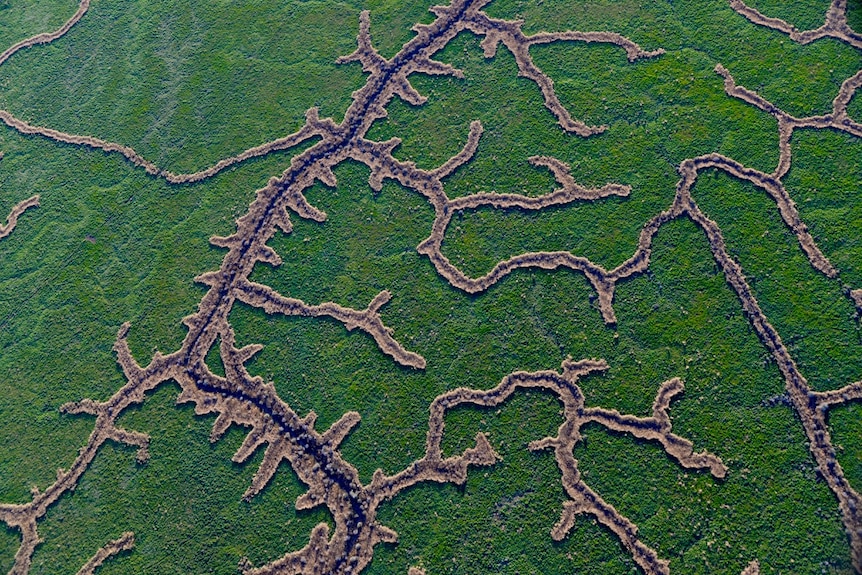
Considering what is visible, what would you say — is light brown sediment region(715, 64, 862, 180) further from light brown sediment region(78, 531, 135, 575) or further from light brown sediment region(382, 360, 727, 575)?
light brown sediment region(78, 531, 135, 575)

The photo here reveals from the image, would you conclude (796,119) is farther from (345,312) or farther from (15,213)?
(15,213)

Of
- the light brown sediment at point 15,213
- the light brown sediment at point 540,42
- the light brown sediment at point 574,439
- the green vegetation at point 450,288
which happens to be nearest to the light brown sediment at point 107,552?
the green vegetation at point 450,288

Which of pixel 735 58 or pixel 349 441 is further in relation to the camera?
pixel 735 58

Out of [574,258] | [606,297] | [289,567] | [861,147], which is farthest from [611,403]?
[861,147]

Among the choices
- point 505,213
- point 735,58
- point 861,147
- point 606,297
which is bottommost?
point 606,297

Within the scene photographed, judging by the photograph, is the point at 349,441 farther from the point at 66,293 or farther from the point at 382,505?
the point at 66,293

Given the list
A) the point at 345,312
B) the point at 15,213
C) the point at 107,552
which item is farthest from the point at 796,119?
the point at 15,213
